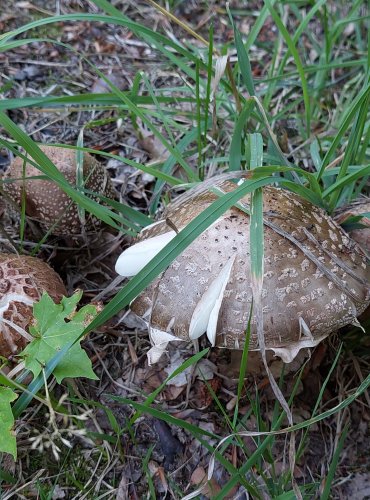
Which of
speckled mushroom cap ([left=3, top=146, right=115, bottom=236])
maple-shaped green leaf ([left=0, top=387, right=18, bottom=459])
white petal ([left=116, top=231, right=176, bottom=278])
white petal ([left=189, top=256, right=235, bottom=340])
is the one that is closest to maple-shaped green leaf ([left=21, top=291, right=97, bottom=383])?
maple-shaped green leaf ([left=0, top=387, right=18, bottom=459])

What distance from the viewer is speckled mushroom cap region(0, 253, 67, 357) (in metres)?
2.01

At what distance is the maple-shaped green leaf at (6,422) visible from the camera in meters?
1.66

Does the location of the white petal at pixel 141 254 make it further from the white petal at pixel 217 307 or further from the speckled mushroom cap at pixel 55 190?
the speckled mushroom cap at pixel 55 190

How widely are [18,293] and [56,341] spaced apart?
1.05 feet

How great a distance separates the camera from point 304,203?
6.79 feet

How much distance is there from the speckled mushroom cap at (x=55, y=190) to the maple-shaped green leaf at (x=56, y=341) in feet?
2.07

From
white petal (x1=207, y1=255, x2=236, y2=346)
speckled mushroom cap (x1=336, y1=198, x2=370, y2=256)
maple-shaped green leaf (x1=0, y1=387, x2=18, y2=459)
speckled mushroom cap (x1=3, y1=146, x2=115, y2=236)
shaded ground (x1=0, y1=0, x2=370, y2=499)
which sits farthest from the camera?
speckled mushroom cap (x1=3, y1=146, x2=115, y2=236)

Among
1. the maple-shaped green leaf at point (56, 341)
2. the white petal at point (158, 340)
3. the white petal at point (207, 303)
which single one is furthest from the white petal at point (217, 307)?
the maple-shaped green leaf at point (56, 341)

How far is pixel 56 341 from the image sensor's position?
185 cm

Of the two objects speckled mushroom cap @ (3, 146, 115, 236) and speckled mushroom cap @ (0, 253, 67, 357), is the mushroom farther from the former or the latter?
speckled mushroom cap @ (3, 146, 115, 236)

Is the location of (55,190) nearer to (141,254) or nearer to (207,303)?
(141,254)

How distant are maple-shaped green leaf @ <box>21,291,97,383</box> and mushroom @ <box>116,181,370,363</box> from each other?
9.1 inches

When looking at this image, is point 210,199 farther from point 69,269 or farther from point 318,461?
point 318,461

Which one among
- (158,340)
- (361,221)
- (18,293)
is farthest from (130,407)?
(361,221)
